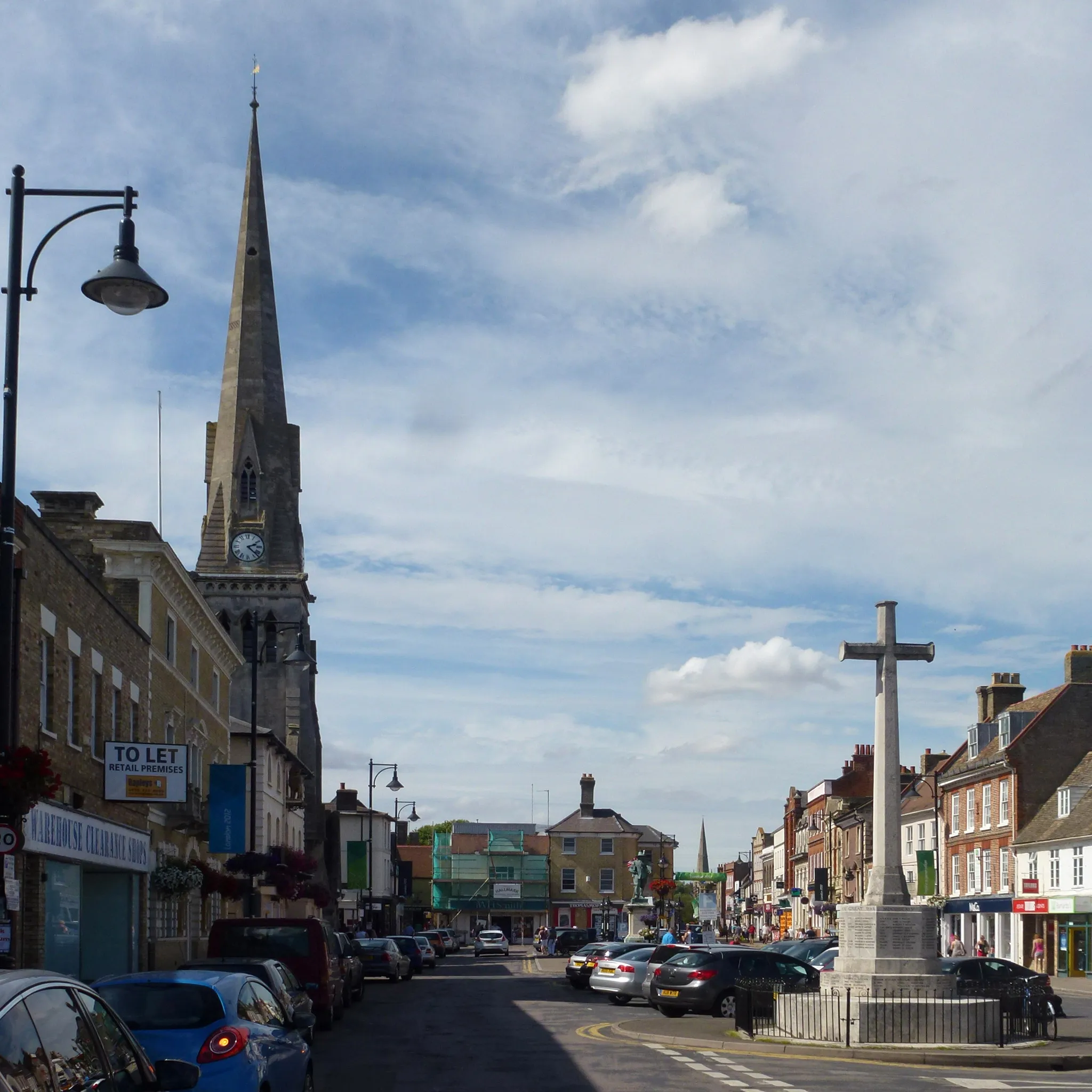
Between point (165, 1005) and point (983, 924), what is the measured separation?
57.7 metres

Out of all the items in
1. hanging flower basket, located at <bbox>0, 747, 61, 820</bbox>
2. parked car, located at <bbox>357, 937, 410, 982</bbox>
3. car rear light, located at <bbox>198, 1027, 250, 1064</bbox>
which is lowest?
parked car, located at <bbox>357, 937, 410, 982</bbox>

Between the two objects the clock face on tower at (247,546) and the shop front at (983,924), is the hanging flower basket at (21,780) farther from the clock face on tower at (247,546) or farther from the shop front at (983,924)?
the clock face on tower at (247,546)

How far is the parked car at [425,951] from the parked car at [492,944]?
16005 millimetres

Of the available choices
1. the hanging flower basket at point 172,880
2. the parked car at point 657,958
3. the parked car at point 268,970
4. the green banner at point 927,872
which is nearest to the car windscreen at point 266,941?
the parked car at point 268,970

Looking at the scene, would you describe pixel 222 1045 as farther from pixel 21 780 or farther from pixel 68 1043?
pixel 68 1043

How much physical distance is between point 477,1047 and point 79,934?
10.7 meters

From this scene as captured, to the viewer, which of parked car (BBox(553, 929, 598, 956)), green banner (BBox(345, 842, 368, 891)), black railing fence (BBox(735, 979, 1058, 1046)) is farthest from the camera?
green banner (BBox(345, 842, 368, 891))

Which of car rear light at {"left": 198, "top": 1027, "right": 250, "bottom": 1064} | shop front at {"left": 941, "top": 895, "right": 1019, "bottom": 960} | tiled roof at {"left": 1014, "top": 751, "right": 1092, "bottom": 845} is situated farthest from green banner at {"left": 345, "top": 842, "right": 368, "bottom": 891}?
car rear light at {"left": 198, "top": 1027, "right": 250, "bottom": 1064}

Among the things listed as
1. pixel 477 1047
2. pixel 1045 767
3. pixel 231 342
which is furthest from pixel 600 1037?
pixel 231 342

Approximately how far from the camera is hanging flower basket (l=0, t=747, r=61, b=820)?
14062 millimetres

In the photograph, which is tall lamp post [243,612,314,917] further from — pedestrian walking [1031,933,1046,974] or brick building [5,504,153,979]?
pedestrian walking [1031,933,1046,974]

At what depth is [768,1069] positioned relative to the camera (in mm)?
18688

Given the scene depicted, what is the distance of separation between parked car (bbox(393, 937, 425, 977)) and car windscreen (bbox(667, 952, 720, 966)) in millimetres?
23050

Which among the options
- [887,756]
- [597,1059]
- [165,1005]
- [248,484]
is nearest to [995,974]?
[887,756]
